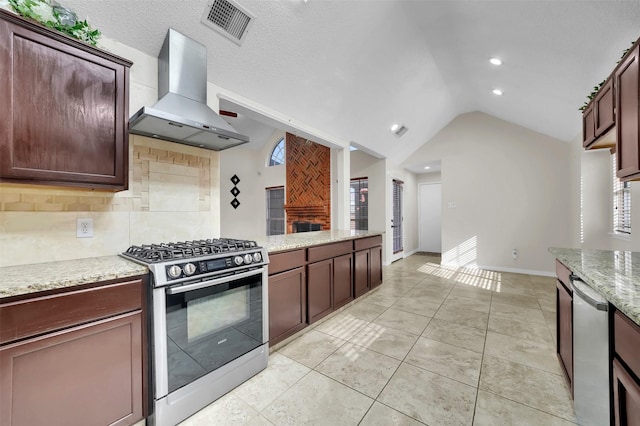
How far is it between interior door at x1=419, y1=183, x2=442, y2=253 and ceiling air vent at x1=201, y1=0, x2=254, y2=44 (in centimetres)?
635

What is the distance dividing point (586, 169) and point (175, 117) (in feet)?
17.7

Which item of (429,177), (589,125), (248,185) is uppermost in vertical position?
(429,177)

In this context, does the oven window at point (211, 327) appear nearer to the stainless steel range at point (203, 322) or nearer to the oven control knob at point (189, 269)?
the stainless steel range at point (203, 322)

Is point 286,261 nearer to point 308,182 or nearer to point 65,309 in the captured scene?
point 65,309

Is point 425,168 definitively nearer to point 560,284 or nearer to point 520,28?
point 520,28

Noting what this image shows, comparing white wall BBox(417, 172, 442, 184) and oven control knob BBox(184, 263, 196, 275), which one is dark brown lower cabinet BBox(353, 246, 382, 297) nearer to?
oven control knob BBox(184, 263, 196, 275)

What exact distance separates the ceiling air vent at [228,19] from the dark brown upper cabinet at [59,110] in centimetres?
76

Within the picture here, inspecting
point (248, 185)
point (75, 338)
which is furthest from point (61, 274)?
point (248, 185)

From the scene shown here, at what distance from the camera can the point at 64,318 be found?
1139 millimetres

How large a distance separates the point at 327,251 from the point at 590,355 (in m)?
1.97

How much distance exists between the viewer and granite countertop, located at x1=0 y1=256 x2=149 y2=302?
107 centimetres

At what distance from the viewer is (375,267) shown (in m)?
3.81

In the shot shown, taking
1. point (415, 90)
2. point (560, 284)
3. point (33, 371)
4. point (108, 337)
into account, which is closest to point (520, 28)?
point (415, 90)

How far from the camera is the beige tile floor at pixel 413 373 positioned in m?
1.51
